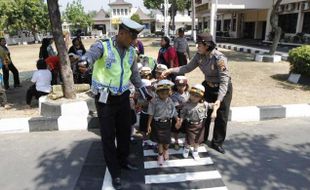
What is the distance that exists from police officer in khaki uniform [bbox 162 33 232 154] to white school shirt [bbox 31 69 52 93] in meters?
3.24

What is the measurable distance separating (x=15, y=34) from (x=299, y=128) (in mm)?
43972

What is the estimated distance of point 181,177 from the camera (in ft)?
12.0

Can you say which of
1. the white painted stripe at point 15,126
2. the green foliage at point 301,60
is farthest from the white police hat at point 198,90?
the green foliage at point 301,60

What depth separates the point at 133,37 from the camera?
3.21 metres

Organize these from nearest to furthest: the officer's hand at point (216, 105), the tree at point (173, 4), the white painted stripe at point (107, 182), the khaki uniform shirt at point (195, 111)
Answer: the white painted stripe at point (107, 182), the officer's hand at point (216, 105), the khaki uniform shirt at point (195, 111), the tree at point (173, 4)

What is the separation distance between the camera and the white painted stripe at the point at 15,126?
17.0 ft

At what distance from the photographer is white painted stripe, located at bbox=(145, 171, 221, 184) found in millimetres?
3588

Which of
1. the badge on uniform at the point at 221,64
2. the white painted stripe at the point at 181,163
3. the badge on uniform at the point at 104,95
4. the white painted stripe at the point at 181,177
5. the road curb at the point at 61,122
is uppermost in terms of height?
the badge on uniform at the point at 221,64

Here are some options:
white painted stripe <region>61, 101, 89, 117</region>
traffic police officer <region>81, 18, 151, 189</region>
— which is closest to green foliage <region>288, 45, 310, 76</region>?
white painted stripe <region>61, 101, 89, 117</region>

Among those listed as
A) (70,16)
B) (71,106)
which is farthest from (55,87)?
(70,16)

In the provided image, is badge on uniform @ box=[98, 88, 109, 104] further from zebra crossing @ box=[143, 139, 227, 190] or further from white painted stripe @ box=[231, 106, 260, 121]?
white painted stripe @ box=[231, 106, 260, 121]

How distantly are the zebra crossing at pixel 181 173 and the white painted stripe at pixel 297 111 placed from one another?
2362 millimetres

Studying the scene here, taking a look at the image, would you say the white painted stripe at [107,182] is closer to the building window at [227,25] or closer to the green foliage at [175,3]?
the building window at [227,25]

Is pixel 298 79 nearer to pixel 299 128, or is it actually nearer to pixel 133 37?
pixel 299 128
